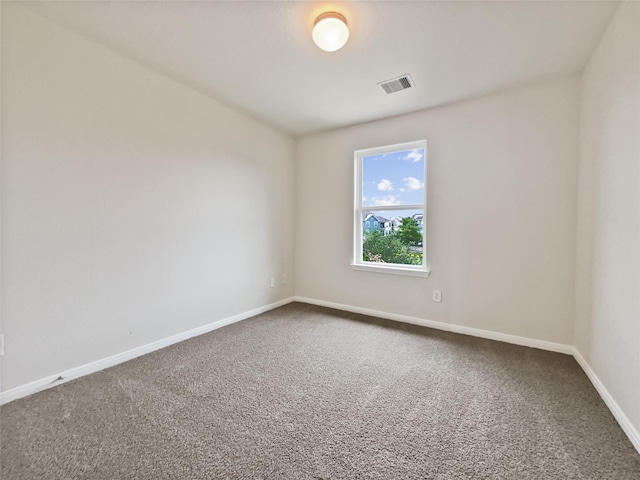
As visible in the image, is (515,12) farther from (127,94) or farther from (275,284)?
(275,284)

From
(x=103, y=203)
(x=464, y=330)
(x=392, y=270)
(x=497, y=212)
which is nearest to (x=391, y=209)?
(x=392, y=270)

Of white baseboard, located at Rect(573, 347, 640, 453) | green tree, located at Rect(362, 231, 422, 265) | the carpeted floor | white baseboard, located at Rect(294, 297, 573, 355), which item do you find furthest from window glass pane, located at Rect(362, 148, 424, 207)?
white baseboard, located at Rect(573, 347, 640, 453)

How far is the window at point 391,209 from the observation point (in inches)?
119

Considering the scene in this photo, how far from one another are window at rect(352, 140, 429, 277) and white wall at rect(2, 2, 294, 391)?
1532 mm

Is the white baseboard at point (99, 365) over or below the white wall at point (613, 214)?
below

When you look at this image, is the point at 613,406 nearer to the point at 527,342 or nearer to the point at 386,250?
the point at 527,342

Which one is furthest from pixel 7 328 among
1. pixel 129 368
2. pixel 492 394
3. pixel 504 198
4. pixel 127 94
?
pixel 504 198

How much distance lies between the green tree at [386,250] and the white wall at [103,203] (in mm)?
1613

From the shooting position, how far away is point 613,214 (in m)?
1.60

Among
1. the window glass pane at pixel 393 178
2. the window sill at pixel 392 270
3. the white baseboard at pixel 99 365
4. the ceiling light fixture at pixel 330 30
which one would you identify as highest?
the ceiling light fixture at pixel 330 30

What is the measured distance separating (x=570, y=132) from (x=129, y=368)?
3996mm

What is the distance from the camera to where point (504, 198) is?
8.19ft

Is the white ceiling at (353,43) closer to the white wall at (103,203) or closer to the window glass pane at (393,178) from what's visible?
the white wall at (103,203)

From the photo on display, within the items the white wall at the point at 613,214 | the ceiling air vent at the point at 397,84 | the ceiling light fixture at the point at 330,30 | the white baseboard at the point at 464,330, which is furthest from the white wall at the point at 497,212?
the ceiling light fixture at the point at 330,30
